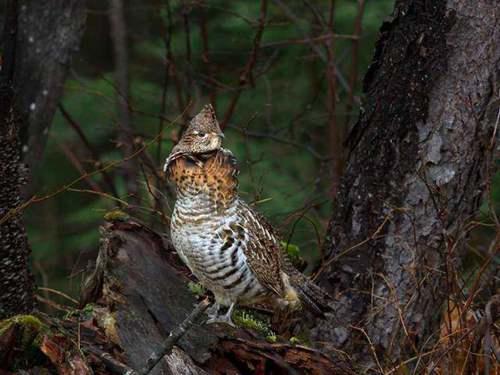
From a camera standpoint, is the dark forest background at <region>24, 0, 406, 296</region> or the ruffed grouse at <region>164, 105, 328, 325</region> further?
the dark forest background at <region>24, 0, 406, 296</region>

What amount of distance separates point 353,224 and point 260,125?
5410 mm

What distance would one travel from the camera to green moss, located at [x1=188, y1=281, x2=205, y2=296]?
504 centimetres

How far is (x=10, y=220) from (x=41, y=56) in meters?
1.80

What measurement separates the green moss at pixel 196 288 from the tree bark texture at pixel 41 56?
4.96 feet

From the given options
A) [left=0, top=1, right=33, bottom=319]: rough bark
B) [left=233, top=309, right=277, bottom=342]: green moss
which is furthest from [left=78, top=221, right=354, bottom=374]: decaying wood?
[left=0, top=1, right=33, bottom=319]: rough bark

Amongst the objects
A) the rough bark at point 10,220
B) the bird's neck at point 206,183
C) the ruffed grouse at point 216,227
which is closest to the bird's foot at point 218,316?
the ruffed grouse at point 216,227

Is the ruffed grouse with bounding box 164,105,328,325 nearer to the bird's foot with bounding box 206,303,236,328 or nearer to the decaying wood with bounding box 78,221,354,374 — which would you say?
the bird's foot with bounding box 206,303,236,328

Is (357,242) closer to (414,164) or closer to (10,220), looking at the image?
(414,164)

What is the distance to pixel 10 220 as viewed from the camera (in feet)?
14.2

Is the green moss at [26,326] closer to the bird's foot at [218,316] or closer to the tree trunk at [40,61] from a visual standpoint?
the bird's foot at [218,316]

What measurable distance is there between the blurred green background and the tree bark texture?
46.9 inches

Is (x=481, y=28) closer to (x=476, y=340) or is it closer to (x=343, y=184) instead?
(x=343, y=184)

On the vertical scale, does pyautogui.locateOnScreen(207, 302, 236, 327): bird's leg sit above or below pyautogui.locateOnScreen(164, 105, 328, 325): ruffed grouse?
below

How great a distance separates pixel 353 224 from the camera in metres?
5.34
